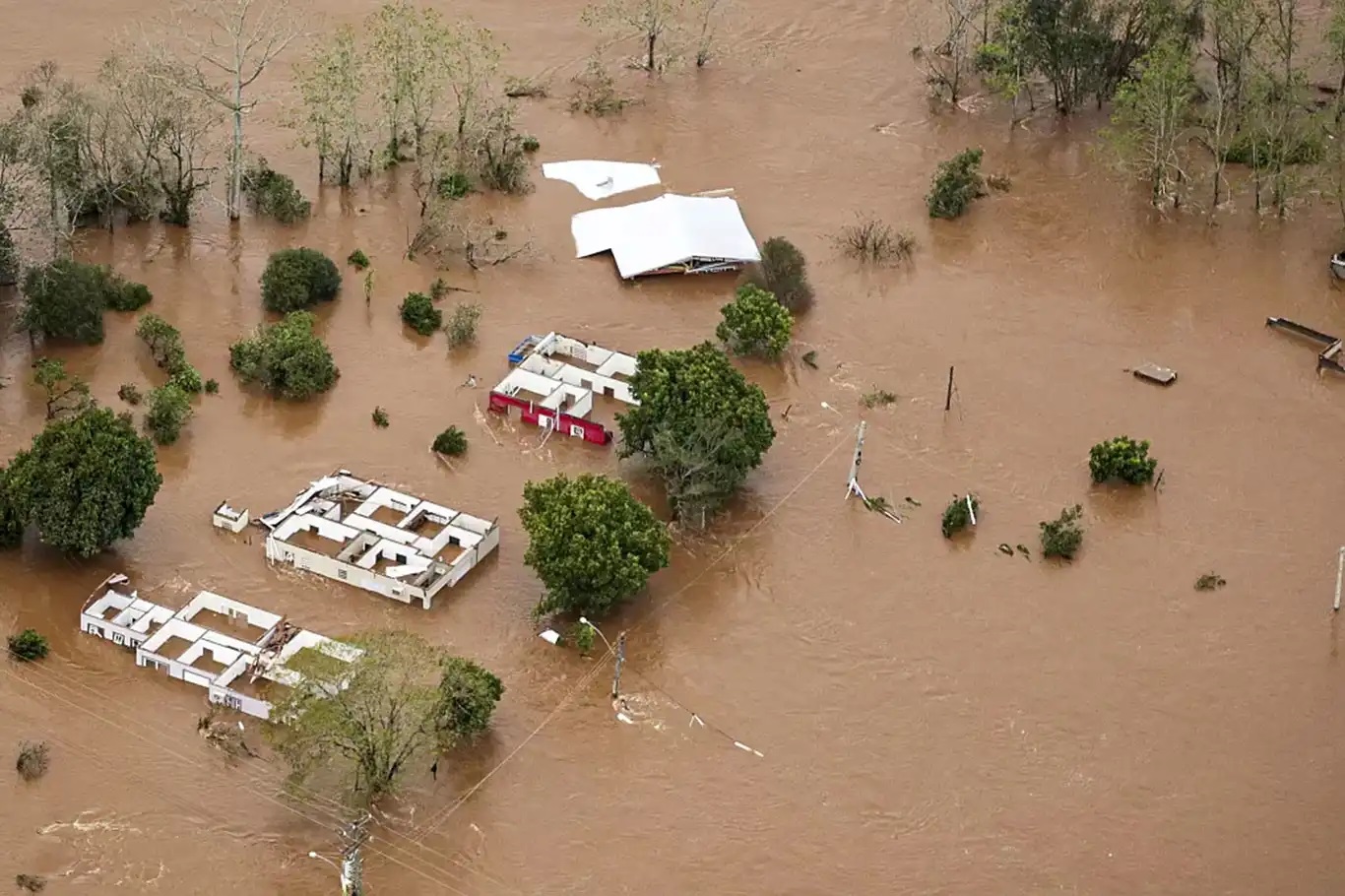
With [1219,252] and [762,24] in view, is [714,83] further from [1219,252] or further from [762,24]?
[1219,252]

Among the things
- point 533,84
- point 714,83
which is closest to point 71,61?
point 533,84

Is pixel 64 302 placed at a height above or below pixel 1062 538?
above

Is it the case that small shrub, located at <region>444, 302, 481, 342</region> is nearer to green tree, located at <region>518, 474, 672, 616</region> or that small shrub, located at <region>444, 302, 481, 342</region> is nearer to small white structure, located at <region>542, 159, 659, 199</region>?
small white structure, located at <region>542, 159, 659, 199</region>

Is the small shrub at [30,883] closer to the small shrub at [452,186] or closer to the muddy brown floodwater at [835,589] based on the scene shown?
the muddy brown floodwater at [835,589]

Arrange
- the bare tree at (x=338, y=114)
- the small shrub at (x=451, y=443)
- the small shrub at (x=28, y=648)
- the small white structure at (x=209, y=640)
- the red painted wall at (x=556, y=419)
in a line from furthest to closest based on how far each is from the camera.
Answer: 1. the bare tree at (x=338, y=114)
2. the red painted wall at (x=556, y=419)
3. the small shrub at (x=451, y=443)
4. the small shrub at (x=28, y=648)
5. the small white structure at (x=209, y=640)

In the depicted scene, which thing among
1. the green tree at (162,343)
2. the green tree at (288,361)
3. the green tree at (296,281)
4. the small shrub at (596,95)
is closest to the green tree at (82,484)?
the green tree at (288,361)

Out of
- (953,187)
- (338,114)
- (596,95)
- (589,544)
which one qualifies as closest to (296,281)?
(338,114)

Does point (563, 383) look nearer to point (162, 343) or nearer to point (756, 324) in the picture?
point (756, 324)
